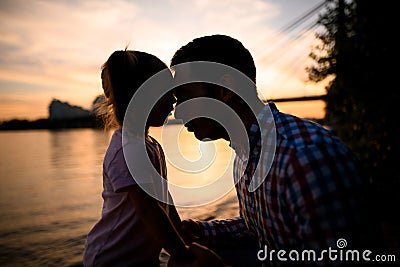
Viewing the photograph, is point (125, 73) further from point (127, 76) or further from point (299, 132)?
point (299, 132)

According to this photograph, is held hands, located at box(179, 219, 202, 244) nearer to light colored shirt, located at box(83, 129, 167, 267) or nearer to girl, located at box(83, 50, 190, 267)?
girl, located at box(83, 50, 190, 267)

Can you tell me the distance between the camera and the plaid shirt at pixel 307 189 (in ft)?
3.72

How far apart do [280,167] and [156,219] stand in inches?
28.0

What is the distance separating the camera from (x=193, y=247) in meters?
1.50

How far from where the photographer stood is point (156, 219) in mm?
1633

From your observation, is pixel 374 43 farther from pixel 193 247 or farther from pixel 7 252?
pixel 7 252

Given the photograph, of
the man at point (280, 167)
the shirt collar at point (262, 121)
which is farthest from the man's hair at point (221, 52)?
the shirt collar at point (262, 121)

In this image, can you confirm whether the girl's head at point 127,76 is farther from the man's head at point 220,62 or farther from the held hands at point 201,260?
the held hands at point 201,260

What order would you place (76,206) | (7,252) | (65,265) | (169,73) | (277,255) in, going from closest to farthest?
(277,255), (169,73), (65,265), (7,252), (76,206)

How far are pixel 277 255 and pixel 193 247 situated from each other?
380 millimetres

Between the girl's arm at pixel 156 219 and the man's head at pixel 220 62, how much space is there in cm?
49

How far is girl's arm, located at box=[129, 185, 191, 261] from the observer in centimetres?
157

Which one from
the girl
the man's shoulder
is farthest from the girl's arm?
the man's shoulder

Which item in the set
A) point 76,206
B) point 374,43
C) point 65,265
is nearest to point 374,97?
point 374,43
